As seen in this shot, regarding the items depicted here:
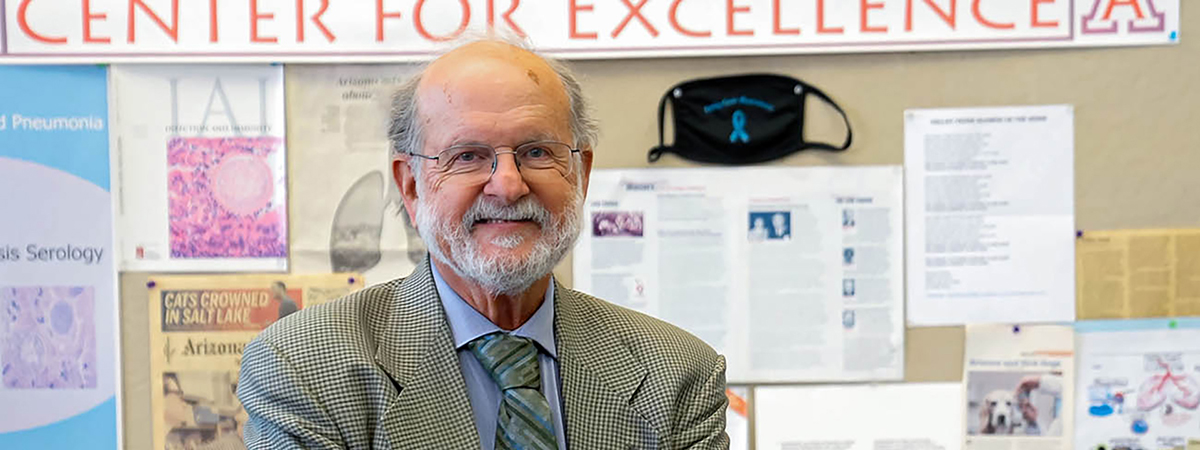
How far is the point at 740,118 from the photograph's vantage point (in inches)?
65.4

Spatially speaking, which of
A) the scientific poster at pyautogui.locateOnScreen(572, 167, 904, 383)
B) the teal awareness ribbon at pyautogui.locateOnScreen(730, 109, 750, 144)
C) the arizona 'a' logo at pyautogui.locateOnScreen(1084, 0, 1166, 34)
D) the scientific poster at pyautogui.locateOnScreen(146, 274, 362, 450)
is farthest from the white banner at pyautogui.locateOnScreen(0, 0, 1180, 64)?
the scientific poster at pyautogui.locateOnScreen(146, 274, 362, 450)

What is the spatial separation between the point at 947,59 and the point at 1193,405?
0.79 metres

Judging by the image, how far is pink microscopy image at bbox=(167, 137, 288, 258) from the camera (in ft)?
5.48

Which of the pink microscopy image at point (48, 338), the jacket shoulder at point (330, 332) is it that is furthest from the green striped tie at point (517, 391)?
the pink microscopy image at point (48, 338)

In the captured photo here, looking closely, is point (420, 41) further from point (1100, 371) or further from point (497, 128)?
point (1100, 371)

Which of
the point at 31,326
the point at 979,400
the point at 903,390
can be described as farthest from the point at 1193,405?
the point at 31,326

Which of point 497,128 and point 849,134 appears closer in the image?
point 497,128

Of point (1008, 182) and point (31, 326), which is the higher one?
point (1008, 182)

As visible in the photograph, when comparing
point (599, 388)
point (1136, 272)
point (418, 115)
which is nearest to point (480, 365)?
point (599, 388)

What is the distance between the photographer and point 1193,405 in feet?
5.66

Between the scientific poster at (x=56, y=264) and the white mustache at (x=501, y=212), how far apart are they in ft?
3.30

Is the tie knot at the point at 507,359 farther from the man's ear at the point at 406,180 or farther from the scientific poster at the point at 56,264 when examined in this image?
the scientific poster at the point at 56,264

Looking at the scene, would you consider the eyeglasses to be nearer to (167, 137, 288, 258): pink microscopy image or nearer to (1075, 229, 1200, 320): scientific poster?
(167, 137, 288, 258): pink microscopy image

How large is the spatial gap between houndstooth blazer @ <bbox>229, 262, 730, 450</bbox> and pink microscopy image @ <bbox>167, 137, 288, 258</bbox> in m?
0.70
